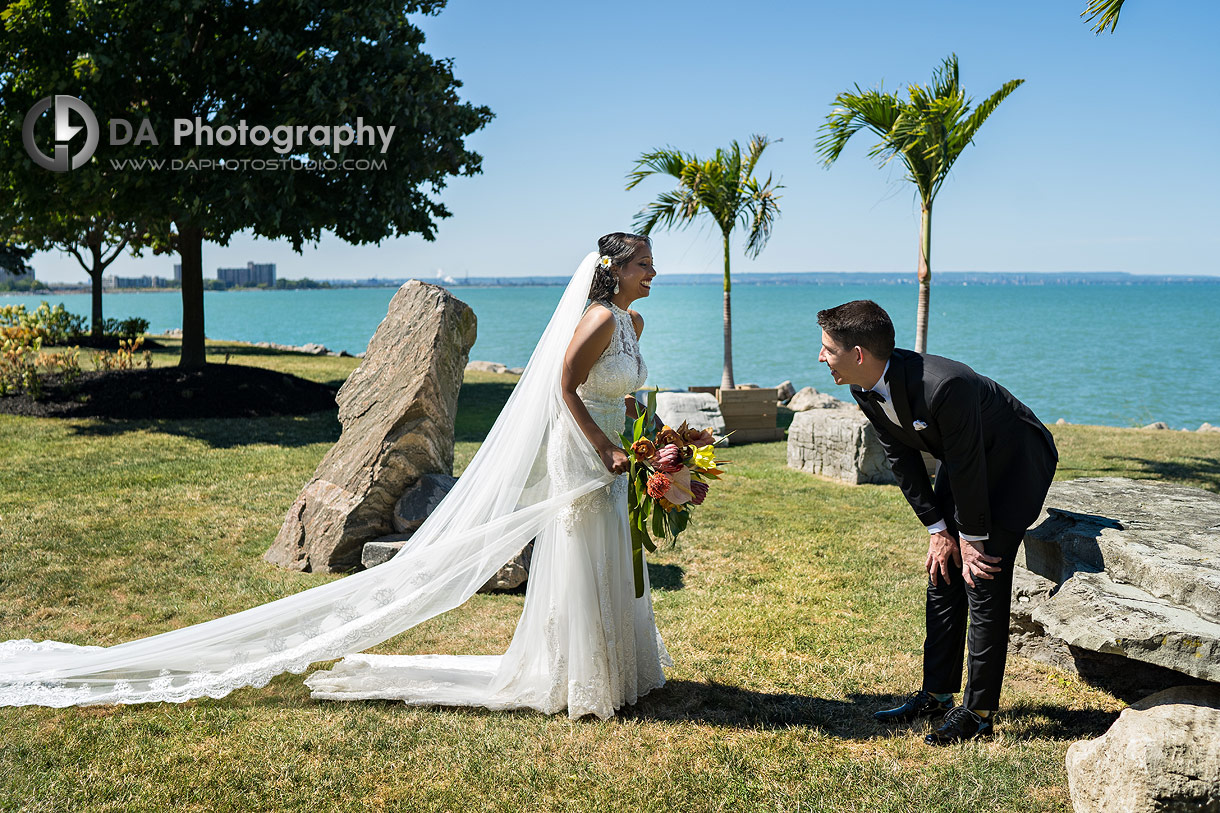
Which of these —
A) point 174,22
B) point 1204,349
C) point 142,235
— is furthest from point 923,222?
point 1204,349

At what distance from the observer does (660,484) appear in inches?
179

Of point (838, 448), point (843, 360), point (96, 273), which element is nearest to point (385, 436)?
→ point (843, 360)

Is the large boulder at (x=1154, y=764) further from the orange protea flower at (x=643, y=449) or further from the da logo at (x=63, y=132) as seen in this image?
the da logo at (x=63, y=132)

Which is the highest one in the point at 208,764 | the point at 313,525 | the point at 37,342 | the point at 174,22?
the point at 174,22

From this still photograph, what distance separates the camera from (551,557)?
4.88m

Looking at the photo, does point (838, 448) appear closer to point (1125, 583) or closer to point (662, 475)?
point (1125, 583)

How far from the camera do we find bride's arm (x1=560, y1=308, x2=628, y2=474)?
466 centimetres

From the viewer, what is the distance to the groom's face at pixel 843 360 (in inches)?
164

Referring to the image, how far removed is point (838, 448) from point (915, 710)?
711 centimetres

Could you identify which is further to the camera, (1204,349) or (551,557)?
(1204,349)

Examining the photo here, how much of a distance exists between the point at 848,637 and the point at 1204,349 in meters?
66.3

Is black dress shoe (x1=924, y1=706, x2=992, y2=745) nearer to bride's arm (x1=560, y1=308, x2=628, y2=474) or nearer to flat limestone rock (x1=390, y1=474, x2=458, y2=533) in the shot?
bride's arm (x1=560, y1=308, x2=628, y2=474)

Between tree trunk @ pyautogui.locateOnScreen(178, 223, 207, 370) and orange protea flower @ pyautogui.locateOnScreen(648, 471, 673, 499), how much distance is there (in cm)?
1584

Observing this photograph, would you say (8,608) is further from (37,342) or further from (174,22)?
(174,22)
